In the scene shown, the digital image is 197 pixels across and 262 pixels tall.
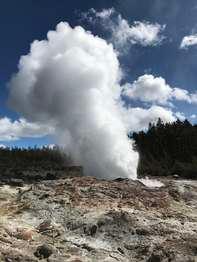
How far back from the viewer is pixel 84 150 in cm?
4253

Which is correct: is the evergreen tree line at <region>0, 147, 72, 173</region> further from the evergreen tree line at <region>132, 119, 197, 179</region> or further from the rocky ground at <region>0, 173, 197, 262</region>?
the rocky ground at <region>0, 173, 197, 262</region>

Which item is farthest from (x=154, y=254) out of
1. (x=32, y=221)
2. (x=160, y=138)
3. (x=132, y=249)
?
(x=160, y=138)

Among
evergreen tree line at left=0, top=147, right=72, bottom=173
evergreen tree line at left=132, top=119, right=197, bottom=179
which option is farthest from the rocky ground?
evergreen tree line at left=132, top=119, right=197, bottom=179

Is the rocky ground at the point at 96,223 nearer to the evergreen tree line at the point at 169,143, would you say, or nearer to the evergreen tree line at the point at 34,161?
the evergreen tree line at the point at 34,161

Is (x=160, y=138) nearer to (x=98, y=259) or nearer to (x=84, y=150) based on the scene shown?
(x=84, y=150)

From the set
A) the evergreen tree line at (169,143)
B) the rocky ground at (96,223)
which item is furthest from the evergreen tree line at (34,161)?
the rocky ground at (96,223)

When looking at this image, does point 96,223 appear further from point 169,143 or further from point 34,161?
point 169,143

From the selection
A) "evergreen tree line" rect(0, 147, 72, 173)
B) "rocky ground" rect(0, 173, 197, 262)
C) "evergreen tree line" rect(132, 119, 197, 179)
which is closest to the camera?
"rocky ground" rect(0, 173, 197, 262)

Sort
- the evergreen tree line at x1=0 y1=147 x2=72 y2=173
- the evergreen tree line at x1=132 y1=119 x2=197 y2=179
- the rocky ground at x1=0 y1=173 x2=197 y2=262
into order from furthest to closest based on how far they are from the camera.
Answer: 1. the evergreen tree line at x1=132 y1=119 x2=197 y2=179
2. the evergreen tree line at x1=0 y1=147 x2=72 y2=173
3. the rocky ground at x1=0 y1=173 x2=197 y2=262

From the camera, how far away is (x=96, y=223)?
18.8m

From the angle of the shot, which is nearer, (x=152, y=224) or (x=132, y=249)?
(x=132, y=249)

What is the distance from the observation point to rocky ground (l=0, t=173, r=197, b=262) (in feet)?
52.0

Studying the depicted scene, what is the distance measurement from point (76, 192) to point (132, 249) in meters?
7.58

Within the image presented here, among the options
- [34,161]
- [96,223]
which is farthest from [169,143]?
[96,223]
